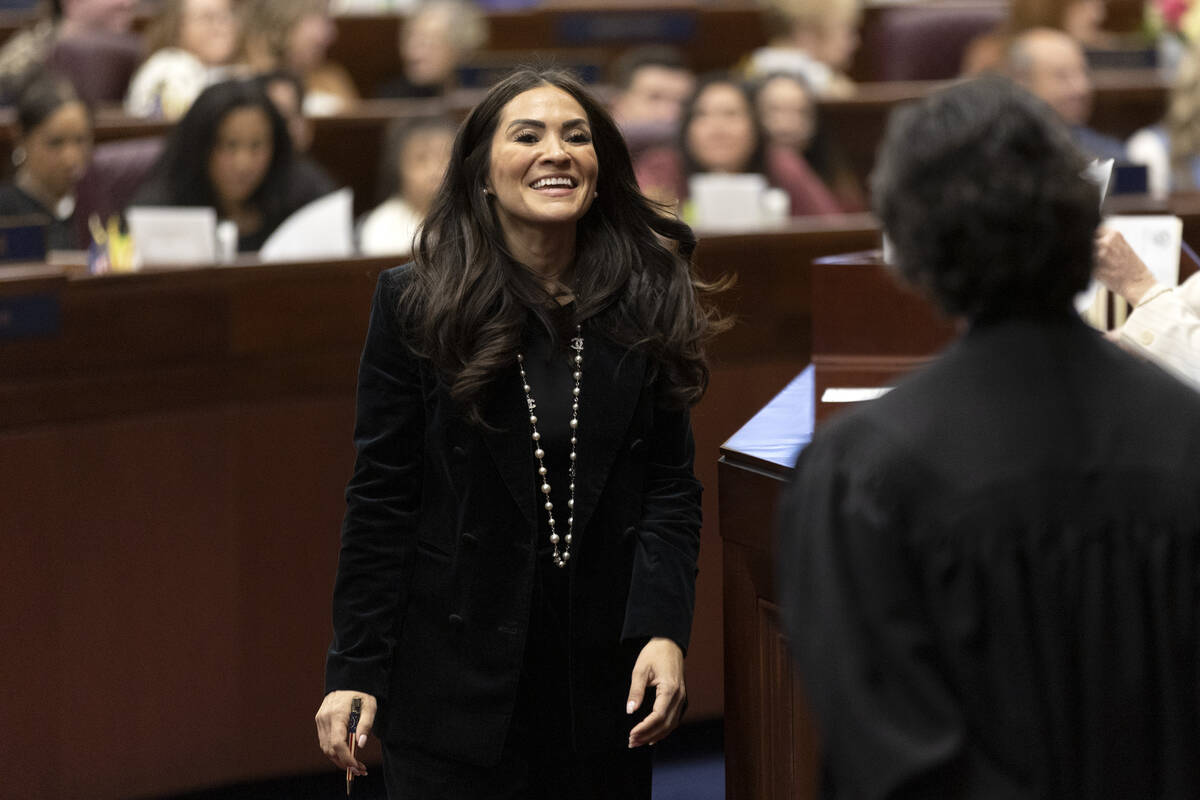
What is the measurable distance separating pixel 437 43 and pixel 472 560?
5.05 m

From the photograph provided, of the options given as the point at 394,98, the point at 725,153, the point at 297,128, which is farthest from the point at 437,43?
the point at 725,153

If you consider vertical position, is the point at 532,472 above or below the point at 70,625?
above

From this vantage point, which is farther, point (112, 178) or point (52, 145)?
point (112, 178)

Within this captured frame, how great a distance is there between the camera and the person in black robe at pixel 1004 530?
1.09 metres

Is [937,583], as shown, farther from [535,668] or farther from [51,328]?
[51,328]

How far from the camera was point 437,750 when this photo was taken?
180 cm

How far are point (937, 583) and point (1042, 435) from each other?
0.39ft

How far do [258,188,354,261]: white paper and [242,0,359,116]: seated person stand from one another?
1.55 metres

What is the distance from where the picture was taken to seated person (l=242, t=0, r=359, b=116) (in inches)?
233

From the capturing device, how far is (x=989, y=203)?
3.61ft

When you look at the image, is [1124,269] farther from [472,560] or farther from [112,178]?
[112,178]

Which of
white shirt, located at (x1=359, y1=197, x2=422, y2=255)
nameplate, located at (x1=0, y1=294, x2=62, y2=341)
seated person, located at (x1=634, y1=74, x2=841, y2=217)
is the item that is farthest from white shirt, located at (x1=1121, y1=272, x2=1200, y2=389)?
seated person, located at (x1=634, y1=74, x2=841, y2=217)

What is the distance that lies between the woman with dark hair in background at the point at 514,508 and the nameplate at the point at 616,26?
5.63 metres

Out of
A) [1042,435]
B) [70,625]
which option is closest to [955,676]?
[1042,435]
